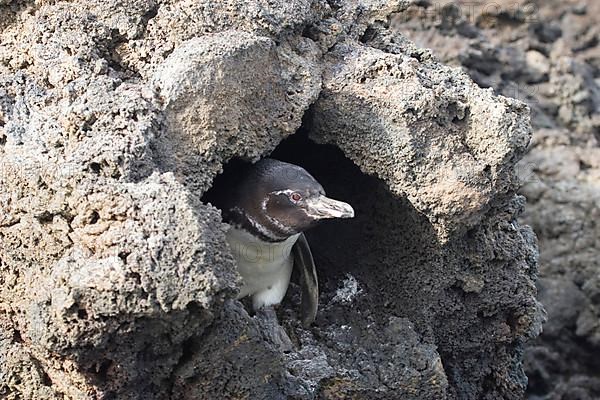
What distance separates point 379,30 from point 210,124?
105cm

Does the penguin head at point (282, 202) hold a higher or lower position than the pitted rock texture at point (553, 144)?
higher

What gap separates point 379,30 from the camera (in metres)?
4.18

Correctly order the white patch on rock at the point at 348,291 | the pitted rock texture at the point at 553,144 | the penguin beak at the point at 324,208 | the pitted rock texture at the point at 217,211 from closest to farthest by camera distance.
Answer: the pitted rock texture at the point at 217,211, the penguin beak at the point at 324,208, the white patch on rock at the point at 348,291, the pitted rock texture at the point at 553,144

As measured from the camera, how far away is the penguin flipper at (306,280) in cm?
410

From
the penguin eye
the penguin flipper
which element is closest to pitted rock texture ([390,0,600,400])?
the penguin flipper

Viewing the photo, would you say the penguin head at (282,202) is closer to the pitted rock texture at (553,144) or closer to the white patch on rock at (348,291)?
the white patch on rock at (348,291)

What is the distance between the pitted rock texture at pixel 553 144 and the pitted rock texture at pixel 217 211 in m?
1.15

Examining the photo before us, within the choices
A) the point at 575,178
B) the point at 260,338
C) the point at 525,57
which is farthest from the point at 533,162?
the point at 260,338

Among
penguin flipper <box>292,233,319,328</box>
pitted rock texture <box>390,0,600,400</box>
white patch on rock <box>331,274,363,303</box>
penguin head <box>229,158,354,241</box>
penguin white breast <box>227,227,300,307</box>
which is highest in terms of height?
penguin head <box>229,158,354,241</box>

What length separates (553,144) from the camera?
19.6ft

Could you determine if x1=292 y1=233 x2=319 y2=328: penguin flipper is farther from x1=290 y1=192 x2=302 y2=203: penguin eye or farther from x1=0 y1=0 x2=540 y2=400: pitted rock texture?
x1=290 y1=192 x2=302 y2=203: penguin eye

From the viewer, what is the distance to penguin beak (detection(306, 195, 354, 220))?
3.55 metres

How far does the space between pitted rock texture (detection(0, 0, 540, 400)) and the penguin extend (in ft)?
0.36

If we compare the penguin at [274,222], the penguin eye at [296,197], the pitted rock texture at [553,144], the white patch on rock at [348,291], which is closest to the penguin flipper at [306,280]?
the penguin at [274,222]
